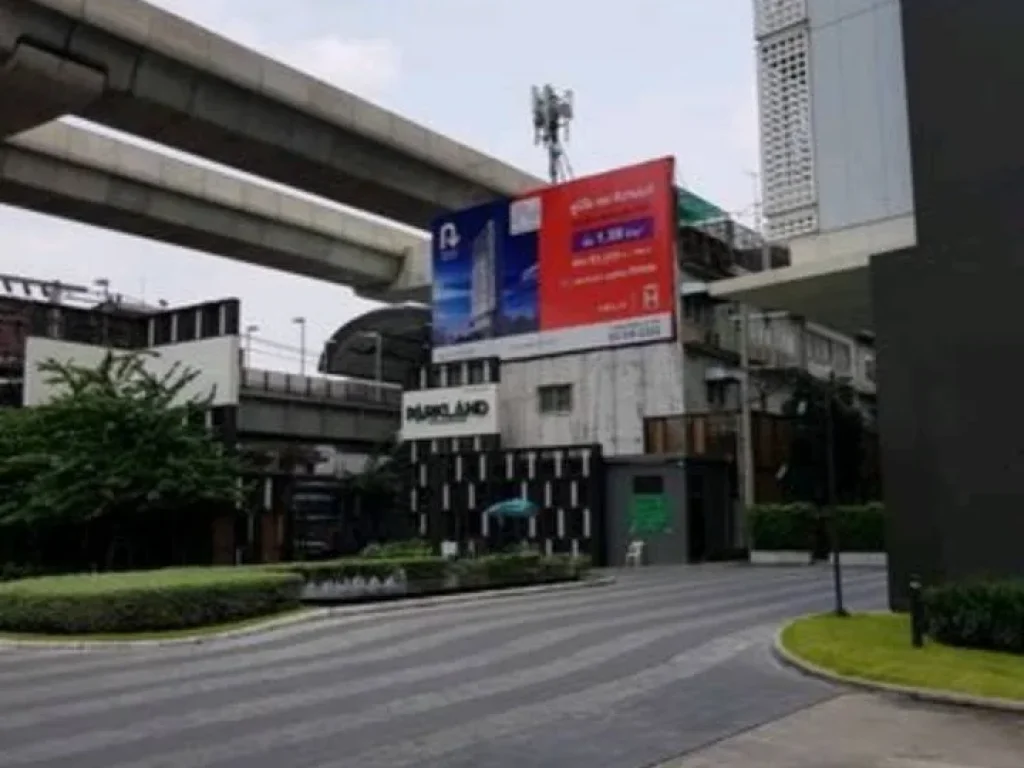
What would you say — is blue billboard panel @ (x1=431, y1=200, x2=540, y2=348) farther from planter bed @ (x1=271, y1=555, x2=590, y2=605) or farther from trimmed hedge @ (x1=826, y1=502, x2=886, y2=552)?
planter bed @ (x1=271, y1=555, x2=590, y2=605)

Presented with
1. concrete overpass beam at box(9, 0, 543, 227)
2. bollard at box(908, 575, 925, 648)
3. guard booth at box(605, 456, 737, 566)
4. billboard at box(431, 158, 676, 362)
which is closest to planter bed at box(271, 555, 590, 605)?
guard booth at box(605, 456, 737, 566)

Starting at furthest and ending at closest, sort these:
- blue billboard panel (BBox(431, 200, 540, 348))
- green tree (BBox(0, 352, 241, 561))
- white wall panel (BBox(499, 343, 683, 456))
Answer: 1. blue billboard panel (BBox(431, 200, 540, 348))
2. white wall panel (BBox(499, 343, 683, 456))
3. green tree (BBox(0, 352, 241, 561))

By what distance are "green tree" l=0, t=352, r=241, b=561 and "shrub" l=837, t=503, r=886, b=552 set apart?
65.1 ft

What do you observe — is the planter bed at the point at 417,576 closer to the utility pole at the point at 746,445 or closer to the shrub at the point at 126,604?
the shrub at the point at 126,604

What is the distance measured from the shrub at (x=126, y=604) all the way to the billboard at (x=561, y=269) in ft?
79.7

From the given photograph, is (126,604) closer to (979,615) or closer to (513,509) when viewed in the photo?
(979,615)

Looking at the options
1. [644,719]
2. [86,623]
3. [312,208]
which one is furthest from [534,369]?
[644,719]

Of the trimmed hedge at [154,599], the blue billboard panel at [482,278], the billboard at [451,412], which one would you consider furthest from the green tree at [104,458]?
the blue billboard panel at [482,278]

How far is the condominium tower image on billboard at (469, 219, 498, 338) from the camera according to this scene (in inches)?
1852

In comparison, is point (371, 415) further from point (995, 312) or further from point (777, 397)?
point (995, 312)

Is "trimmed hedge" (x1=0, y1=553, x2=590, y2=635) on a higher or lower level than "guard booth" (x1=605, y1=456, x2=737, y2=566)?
lower

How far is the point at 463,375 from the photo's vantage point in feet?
153

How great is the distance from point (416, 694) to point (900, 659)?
5.60m

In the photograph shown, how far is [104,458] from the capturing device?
→ 95.5ft
